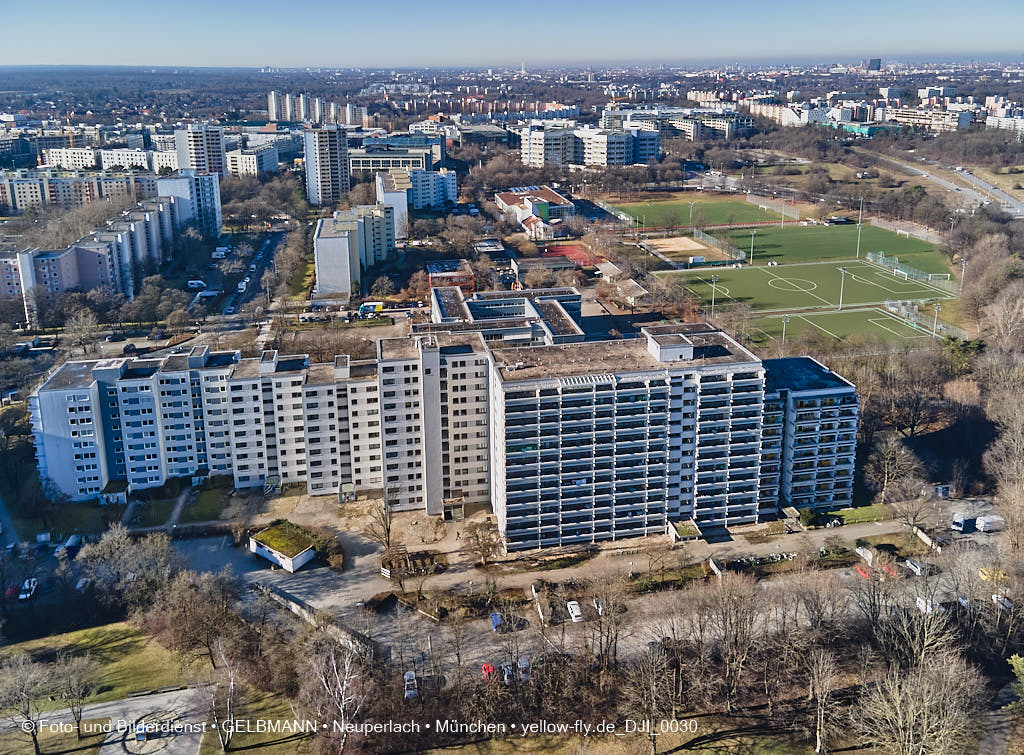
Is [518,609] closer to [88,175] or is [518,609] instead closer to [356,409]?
[356,409]

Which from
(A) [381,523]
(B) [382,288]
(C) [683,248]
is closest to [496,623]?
(A) [381,523]

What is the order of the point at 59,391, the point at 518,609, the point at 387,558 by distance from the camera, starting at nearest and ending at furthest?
the point at 518,609 → the point at 387,558 → the point at 59,391

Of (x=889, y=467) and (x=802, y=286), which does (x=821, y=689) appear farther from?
(x=802, y=286)

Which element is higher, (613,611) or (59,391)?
(59,391)

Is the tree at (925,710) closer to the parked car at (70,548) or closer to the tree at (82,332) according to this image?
the parked car at (70,548)

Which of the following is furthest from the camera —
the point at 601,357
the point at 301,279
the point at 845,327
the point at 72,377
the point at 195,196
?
the point at 195,196

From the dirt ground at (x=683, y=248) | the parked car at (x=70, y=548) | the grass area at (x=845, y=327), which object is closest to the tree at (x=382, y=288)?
A: the dirt ground at (x=683, y=248)

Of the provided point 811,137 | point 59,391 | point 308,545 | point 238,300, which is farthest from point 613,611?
point 811,137
